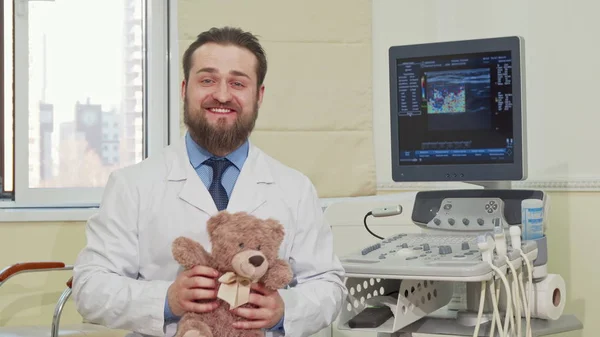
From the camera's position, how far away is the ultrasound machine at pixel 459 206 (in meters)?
1.92

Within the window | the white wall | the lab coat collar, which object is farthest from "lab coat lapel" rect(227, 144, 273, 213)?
the window

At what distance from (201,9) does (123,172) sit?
150 centimetres

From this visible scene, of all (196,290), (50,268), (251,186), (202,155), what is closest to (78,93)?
(50,268)

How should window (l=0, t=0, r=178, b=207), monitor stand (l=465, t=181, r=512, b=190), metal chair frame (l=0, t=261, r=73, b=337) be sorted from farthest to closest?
window (l=0, t=0, r=178, b=207)
metal chair frame (l=0, t=261, r=73, b=337)
monitor stand (l=465, t=181, r=512, b=190)

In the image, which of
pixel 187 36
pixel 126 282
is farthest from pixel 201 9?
pixel 126 282

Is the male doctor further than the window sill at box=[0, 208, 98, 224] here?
No

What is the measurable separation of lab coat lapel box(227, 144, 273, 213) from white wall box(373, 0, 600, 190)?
4.50 feet

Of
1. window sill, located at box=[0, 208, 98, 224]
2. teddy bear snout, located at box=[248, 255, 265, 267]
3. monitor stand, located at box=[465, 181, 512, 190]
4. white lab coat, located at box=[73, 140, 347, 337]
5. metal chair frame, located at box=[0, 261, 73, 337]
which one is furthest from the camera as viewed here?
window sill, located at box=[0, 208, 98, 224]

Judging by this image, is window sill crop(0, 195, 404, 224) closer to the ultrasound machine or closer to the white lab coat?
the ultrasound machine

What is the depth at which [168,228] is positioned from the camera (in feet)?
5.33

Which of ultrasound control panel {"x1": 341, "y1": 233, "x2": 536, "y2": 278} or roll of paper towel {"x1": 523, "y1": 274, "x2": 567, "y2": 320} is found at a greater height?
ultrasound control panel {"x1": 341, "y1": 233, "x2": 536, "y2": 278}

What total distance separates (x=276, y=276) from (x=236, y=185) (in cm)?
28

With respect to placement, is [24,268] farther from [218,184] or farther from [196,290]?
[196,290]

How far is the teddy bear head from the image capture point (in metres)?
1.40
